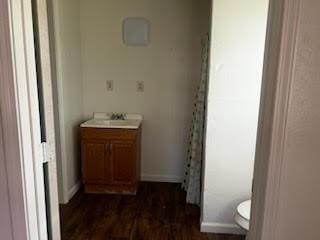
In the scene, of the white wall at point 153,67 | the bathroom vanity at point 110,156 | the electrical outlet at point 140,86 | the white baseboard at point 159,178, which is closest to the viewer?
the bathroom vanity at point 110,156

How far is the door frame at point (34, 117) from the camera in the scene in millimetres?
804

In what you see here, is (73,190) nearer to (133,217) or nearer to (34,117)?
(133,217)

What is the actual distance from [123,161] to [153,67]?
1.17 metres

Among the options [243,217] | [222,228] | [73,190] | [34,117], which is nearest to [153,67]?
[73,190]

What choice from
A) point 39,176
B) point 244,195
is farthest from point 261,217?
point 244,195

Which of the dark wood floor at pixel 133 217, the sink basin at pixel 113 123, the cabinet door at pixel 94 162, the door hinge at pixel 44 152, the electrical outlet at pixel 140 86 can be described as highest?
the electrical outlet at pixel 140 86

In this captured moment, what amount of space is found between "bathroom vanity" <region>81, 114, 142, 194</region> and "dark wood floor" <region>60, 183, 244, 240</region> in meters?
0.13

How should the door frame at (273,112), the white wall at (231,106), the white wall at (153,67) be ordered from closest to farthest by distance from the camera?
the door frame at (273,112)
the white wall at (231,106)
the white wall at (153,67)

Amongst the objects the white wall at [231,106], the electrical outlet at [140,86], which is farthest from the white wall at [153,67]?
the white wall at [231,106]

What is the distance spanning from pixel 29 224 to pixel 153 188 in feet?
7.90

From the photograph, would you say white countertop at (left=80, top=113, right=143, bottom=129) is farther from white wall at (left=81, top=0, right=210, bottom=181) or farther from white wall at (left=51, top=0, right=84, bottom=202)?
white wall at (left=51, top=0, right=84, bottom=202)

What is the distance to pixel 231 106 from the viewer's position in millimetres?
2297

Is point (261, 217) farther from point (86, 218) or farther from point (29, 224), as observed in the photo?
point (86, 218)

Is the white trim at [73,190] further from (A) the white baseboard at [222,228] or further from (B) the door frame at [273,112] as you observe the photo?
(B) the door frame at [273,112]
